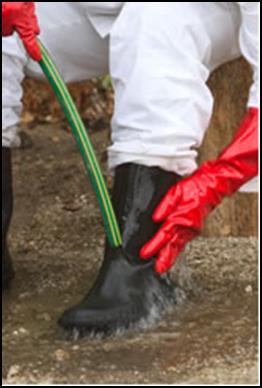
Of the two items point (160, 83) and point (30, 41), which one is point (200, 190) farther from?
point (30, 41)

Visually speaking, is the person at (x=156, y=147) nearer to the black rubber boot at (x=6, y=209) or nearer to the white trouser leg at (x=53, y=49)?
the white trouser leg at (x=53, y=49)

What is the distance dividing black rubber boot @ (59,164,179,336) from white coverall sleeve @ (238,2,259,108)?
A: 240 millimetres

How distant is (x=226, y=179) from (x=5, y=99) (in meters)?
0.59

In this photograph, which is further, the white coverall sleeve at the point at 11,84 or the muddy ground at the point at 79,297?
the white coverall sleeve at the point at 11,84

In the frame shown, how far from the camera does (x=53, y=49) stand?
318 centimetres

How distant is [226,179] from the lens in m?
2.78

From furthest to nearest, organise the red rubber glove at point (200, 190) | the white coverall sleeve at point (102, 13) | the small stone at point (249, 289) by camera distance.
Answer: the small stone at point (249, 289)
the white coverall sleeve at point (102, 13)
the red rubber glove at point (200, 190)

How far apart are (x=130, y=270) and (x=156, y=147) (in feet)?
0.82

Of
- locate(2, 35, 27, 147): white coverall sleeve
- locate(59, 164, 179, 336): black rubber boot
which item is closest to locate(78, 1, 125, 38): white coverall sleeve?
locate(2, 35, 27, 147): white coverall sleeve

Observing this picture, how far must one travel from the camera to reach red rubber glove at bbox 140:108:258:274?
9.09 ft

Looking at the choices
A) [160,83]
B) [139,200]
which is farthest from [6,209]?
[160,83]

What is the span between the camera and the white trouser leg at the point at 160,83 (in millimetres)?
2781

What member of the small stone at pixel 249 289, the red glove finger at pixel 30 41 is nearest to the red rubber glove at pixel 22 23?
the red glove finger at pixel 30 41

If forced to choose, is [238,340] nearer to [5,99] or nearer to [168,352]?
[168,352]
